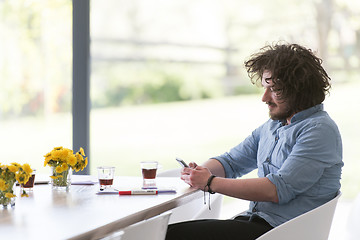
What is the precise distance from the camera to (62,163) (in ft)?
7.30

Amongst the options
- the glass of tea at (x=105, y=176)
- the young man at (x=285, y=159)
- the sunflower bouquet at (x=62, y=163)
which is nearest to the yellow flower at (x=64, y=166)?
the sunflower bouquet at (x=62, y=163)

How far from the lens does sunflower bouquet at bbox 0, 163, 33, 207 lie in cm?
189

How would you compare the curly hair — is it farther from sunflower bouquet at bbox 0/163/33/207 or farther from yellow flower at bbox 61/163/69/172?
sunflower bouquet at bbox 0/163/33/207

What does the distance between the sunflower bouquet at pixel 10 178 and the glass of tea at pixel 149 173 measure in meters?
0.54

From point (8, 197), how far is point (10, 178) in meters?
0.06

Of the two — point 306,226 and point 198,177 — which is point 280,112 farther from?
point 306,226

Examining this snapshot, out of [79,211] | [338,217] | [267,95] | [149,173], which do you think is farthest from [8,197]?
[338,217]

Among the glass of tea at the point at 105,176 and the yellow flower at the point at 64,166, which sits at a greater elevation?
the yellow flower at the point at 64,166

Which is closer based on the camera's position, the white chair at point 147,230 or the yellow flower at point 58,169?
the white chair at point 147,230

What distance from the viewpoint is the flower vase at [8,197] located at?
1.90 metres

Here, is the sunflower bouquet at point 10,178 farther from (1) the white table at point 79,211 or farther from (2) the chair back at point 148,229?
(2) the chair back at point 148,229

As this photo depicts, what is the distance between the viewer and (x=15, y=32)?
755 centimetres

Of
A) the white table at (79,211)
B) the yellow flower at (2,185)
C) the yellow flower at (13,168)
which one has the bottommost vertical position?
the white table at (79,211)

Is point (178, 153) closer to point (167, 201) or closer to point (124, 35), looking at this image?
point (124, 35)
